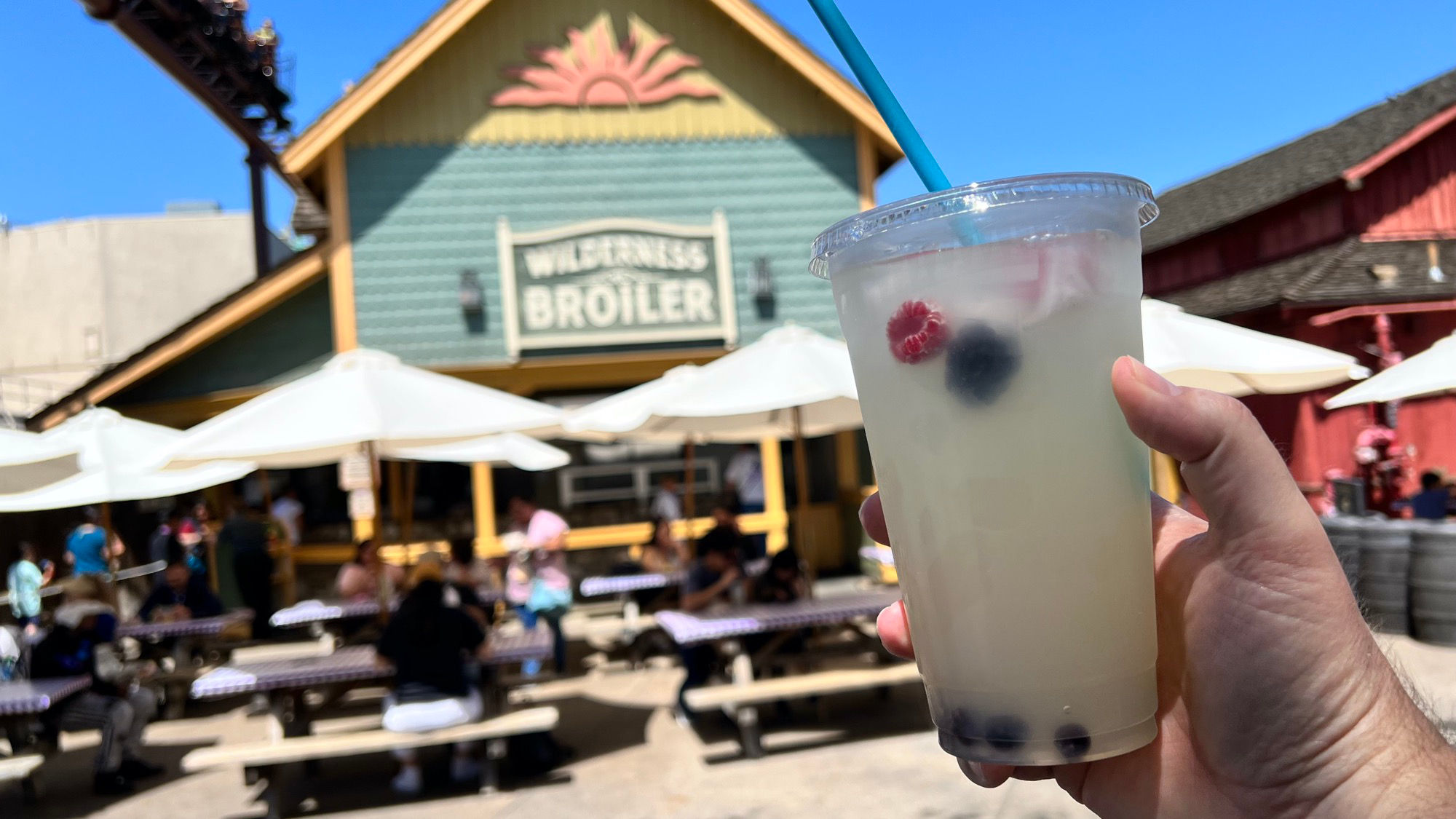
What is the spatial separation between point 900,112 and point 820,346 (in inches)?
238

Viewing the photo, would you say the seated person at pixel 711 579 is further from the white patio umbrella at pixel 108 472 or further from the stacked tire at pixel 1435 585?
the stacked tire at pixel 1435 585

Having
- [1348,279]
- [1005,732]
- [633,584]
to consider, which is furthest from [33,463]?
[1348,279]

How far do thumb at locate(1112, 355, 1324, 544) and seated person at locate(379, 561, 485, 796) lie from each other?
511 centimetres

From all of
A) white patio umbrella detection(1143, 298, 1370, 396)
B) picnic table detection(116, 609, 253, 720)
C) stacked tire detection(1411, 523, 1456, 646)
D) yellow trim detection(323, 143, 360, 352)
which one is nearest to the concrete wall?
yellow trim detection(323, 143, 360, 352)

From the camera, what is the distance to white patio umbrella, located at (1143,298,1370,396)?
21.0 feet

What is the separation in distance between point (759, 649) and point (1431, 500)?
636cm

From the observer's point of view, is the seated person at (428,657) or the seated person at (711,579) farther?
the seated person at (711,579)

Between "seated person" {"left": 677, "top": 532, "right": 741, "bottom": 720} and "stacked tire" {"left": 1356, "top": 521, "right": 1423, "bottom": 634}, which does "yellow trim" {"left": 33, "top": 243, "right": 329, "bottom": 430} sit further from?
"stacked tire" {"left": 1356, "top": 521, "right": 1423, "bottom": 634}

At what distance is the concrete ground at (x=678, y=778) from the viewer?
539 centimetres

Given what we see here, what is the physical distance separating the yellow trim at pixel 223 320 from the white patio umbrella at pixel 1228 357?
30.3ft

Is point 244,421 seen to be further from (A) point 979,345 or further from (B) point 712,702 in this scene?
(A) point 979,345

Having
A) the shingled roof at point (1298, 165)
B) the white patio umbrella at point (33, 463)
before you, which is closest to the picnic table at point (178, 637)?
the white patio umbrella at point (33, 463)

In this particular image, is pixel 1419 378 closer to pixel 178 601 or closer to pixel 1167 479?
pixel 1167 479

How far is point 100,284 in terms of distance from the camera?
1145 inches
